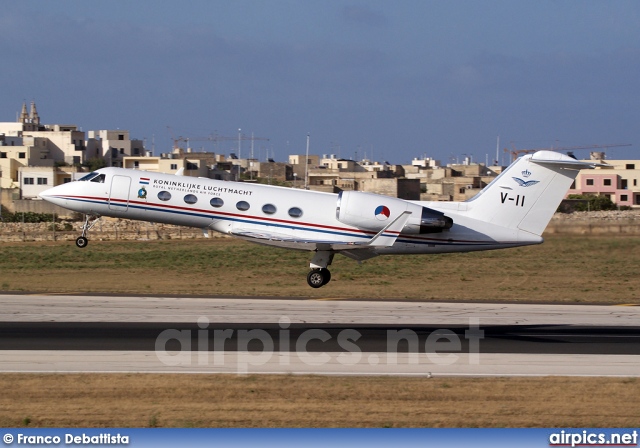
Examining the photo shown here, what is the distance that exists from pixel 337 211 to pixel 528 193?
635cm

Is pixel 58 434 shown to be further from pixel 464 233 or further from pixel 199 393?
pixel 464 233

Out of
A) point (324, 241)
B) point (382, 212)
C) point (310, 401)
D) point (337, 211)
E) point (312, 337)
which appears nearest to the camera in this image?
point (310, 401)

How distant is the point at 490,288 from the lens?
39.3m

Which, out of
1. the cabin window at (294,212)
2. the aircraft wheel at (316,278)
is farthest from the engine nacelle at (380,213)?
the aircraft wheel at (316,278)

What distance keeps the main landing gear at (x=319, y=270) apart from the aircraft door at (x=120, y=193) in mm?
6486

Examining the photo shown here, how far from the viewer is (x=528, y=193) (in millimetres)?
30156

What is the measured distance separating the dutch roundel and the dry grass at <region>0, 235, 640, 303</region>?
628 cm

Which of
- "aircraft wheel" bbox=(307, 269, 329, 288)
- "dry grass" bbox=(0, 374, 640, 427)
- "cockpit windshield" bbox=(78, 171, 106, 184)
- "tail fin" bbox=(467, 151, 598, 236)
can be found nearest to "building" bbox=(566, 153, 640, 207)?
"tail fin" bbox=(467, 151, 598, 236)

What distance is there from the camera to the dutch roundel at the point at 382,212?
96.6ft

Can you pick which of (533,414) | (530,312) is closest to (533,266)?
(530,312)

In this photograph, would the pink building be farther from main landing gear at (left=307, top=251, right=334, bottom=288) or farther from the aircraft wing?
the aircraft wing

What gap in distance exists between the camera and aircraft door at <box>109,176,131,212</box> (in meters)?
30.0

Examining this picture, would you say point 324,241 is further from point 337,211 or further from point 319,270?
point 319,270

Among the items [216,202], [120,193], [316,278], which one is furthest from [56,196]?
[316,278]
